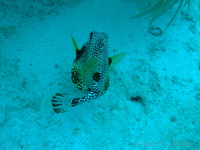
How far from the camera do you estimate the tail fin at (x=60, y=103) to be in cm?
211

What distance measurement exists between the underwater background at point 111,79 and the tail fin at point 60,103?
145mm

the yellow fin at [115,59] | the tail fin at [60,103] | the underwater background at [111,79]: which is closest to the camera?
the tail fin at [60,103]

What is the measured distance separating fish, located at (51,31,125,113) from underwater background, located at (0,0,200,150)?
0.20 m

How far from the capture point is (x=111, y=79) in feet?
9.86

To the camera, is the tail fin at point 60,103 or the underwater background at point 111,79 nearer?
the tail fin at point 60,103

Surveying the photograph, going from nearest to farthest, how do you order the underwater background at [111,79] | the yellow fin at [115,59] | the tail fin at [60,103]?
the tail fin at [60,103] → the underwater background at [111,79] → the yellow fin at [115,59]

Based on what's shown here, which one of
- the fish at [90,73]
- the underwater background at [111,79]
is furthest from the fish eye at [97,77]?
the underwater background at [111,79]

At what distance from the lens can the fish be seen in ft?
7.03

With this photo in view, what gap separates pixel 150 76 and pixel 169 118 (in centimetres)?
88

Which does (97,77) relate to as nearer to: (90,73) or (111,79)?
(90,73)

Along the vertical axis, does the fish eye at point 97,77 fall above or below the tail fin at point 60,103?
above

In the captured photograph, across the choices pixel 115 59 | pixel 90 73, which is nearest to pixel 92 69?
pixel 90 73

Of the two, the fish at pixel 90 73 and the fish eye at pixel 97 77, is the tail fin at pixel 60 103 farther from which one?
the fish eye at pixel 97 77

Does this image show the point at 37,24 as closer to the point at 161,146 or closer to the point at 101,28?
the point at 101,28
